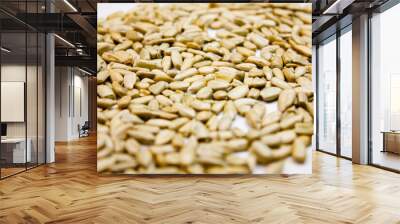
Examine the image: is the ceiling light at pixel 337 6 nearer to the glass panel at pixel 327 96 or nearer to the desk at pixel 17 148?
the glass panel at pixel 327 96

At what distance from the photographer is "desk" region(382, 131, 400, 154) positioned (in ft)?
18.1

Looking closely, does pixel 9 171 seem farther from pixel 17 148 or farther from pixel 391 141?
pixel 391 141

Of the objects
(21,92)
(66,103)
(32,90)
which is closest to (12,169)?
(21,92)

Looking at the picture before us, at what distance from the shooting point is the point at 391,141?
5699mm

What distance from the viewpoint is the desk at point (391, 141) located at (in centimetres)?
553

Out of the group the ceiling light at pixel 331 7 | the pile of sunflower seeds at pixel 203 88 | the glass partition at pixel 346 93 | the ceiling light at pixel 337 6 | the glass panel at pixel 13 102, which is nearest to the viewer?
the pile of sunflower seeds at pixel 203 88

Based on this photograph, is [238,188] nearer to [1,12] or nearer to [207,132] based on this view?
[207,132]

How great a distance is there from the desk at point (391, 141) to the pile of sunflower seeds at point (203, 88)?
1716 mm

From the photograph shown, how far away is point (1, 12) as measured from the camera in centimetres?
482

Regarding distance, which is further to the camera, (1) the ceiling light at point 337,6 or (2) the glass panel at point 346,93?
(2) the glass panel at point 346,93

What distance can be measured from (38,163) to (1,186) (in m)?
1.73

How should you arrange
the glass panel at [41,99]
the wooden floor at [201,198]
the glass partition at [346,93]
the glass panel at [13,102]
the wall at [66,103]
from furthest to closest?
the wall at [66,103]
the glass partition at [346,93]
the glass panel at [41,99]
the glass panel at [13,102]
the wooden floor at [201,198]

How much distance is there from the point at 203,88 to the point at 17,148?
9.27ft

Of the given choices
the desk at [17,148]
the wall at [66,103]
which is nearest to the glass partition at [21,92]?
the desk at [17,148]
